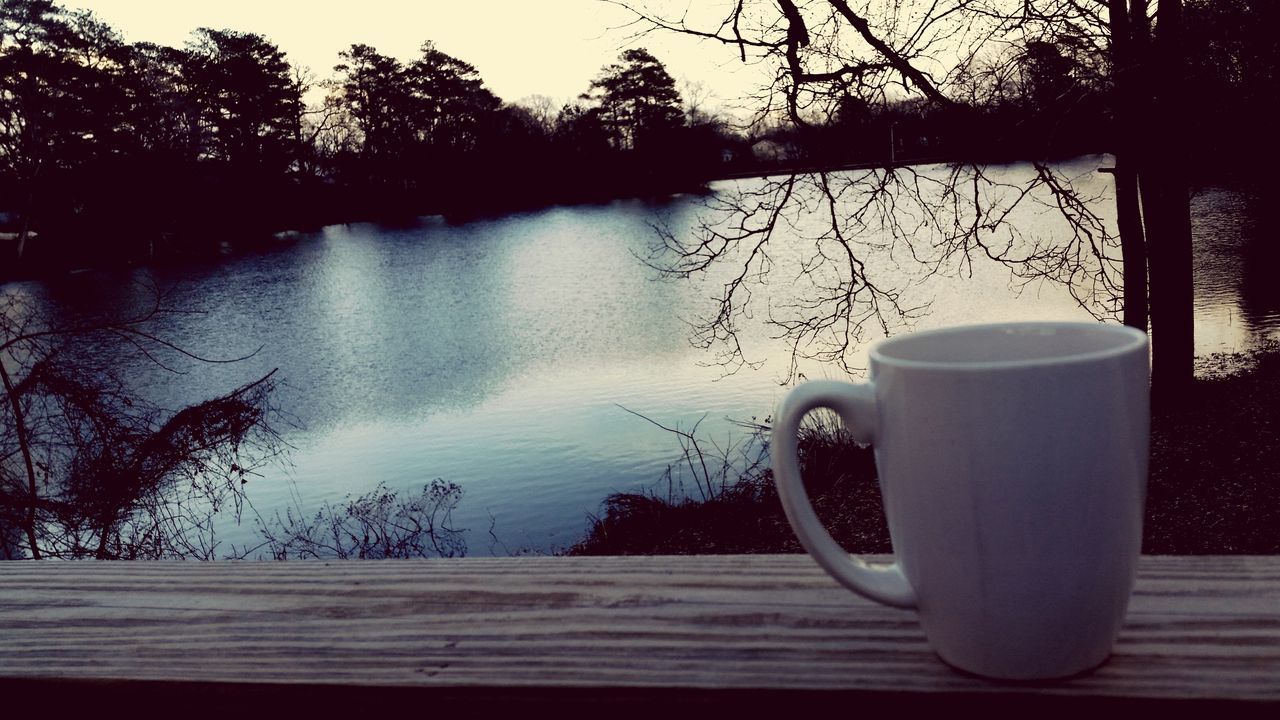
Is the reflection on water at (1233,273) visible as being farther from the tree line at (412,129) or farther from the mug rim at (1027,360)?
the mug rim at (1027,360)

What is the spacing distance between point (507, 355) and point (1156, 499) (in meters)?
11.9

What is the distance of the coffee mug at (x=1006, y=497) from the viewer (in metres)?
0.42

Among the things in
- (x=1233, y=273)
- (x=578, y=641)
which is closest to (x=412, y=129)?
(x=1233, y=273)

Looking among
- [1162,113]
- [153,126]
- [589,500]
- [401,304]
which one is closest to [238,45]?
[153,126]

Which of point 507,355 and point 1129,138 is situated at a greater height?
point 1129,138

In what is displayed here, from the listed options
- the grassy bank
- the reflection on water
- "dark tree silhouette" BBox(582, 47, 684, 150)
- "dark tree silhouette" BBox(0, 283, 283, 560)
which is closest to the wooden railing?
"dark tree silhouette" BBox(0, 283, 283, 560)

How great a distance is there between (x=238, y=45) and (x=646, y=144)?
54.7 ft

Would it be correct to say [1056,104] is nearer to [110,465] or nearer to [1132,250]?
[1132,250]

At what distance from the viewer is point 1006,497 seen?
0.42 metres

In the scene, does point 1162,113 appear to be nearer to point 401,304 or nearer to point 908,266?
point 908,266

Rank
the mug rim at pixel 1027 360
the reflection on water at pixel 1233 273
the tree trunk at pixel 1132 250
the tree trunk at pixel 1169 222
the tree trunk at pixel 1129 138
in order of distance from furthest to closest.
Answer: the reflection on water at pixel 1233 273
the tree trunk at pixel 1132 250
the tree trunk at pixel 1169 222
the tree trunk at pixel 1129 138
the mug rim at pixel 1027 360

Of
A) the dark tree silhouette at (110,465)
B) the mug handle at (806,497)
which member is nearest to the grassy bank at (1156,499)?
the dark tree silhouette at (110,465)

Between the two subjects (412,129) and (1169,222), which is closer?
(1169,222)

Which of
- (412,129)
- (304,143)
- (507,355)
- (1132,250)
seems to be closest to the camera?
(1132,250)
